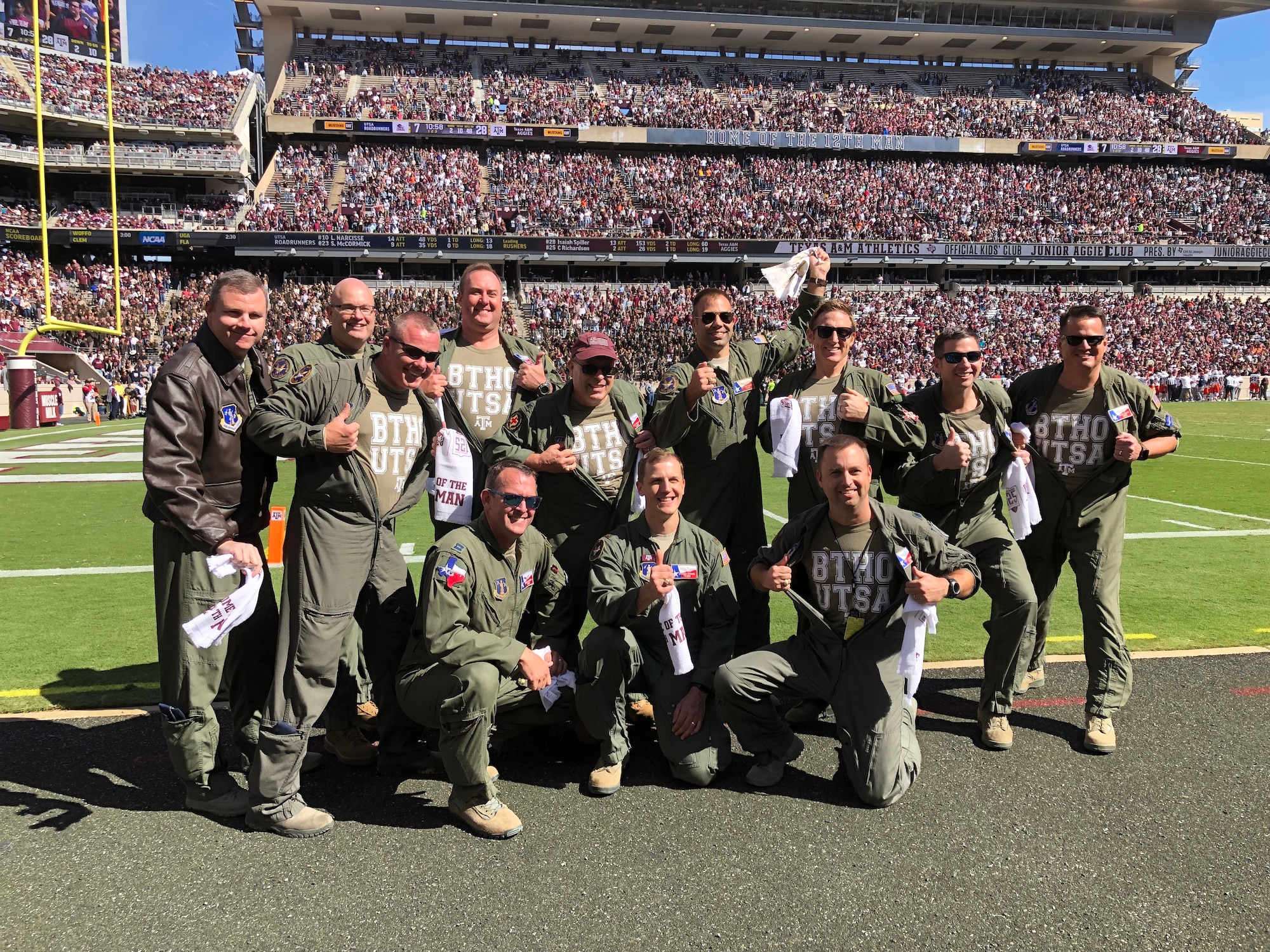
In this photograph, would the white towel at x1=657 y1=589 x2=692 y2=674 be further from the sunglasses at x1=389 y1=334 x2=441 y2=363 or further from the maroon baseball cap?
the sunglasses at x1=389 y1=334 x2=441 y2=363

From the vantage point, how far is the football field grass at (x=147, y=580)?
18.4ft

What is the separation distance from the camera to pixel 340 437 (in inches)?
150

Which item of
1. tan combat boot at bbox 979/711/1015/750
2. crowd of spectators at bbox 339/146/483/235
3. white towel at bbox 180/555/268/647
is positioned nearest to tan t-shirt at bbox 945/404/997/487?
tan combat boot at bbox 979/711/1015/750

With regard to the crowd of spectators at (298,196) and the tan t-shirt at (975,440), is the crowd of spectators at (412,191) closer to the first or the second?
the crowd of spectators at (298,196)

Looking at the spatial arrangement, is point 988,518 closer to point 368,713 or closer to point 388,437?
point 388,437

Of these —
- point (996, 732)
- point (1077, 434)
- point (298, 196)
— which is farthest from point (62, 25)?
point (996, 732)

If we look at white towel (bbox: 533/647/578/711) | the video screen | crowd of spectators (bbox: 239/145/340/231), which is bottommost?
white towel (bbox: 533/647/578/711)

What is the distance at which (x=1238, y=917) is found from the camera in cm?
302

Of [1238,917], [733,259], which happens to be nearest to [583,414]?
[1238,917]

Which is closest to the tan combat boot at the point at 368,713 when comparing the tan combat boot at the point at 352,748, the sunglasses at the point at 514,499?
the tan combat boot at the point at 352,748

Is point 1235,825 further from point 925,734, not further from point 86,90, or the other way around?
point 86,90

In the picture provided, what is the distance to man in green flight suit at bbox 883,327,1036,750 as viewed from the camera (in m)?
4.58

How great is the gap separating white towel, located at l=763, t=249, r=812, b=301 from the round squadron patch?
293 cm

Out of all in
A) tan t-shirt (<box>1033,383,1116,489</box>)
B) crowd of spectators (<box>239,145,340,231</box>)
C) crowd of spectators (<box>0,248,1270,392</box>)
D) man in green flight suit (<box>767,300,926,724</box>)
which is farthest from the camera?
crowd of spectators (<box>239,145,340,231</box>)
